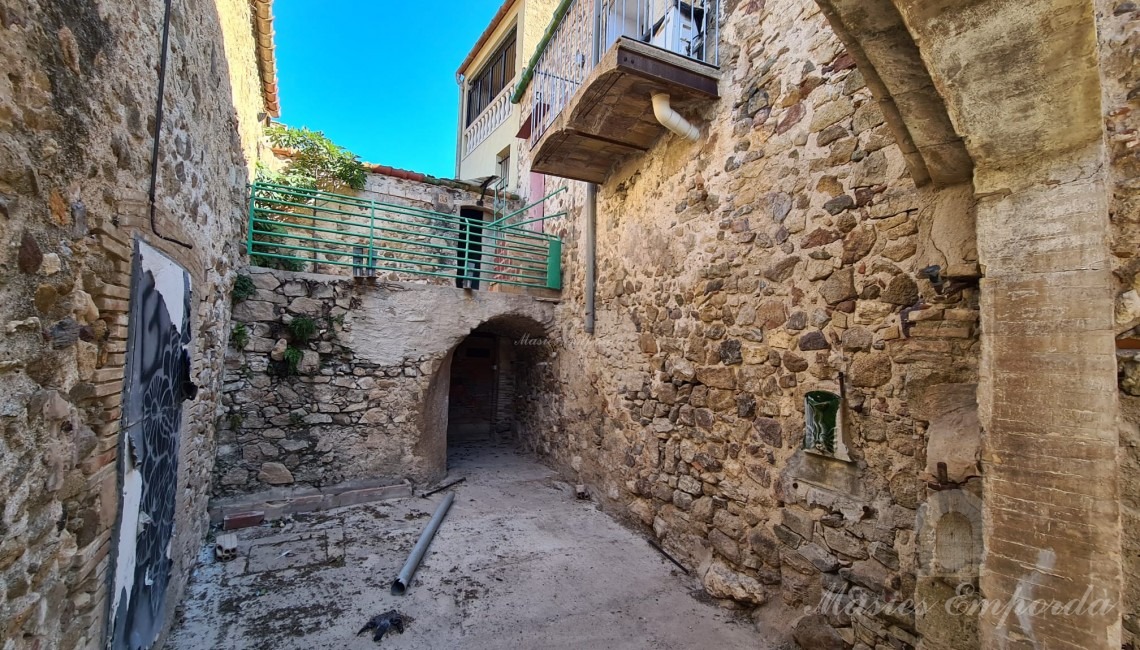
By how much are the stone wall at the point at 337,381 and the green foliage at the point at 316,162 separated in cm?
251

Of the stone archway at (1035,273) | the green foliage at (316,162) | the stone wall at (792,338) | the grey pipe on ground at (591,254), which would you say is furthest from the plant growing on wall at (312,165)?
the stone archway at (1035,273)

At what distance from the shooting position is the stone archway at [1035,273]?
4.80ft

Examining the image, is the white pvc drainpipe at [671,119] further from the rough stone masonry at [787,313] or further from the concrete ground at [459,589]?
the concrete ground at [459,589]

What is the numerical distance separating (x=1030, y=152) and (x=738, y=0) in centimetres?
266

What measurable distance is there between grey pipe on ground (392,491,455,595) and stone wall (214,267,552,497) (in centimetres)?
80

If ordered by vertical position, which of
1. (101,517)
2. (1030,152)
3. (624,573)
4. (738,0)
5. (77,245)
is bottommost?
(624,573)

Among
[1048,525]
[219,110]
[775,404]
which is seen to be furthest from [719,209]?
[219,110]

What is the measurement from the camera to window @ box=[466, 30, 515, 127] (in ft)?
33.2

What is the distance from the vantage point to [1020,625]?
5.36 ft

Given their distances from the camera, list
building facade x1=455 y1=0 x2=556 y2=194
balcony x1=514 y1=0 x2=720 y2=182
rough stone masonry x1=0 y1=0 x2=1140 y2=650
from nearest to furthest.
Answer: rough stone masonry x1=0 y1=0 x2=1140 y2=650, balcony x1=514 y1=0 x2=720 y2=182, building facade x1=455 y1=0 x2=556 y2=194

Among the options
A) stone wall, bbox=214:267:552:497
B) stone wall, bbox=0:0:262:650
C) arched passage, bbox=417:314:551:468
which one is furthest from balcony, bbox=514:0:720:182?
arched passage, bbox=417:314:551:468

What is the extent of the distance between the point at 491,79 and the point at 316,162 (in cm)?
513

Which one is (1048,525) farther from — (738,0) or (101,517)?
(738,0)

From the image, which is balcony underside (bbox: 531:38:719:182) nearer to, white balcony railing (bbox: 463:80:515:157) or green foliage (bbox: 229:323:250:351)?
green foliage (bbox: 229:323:250:351)
